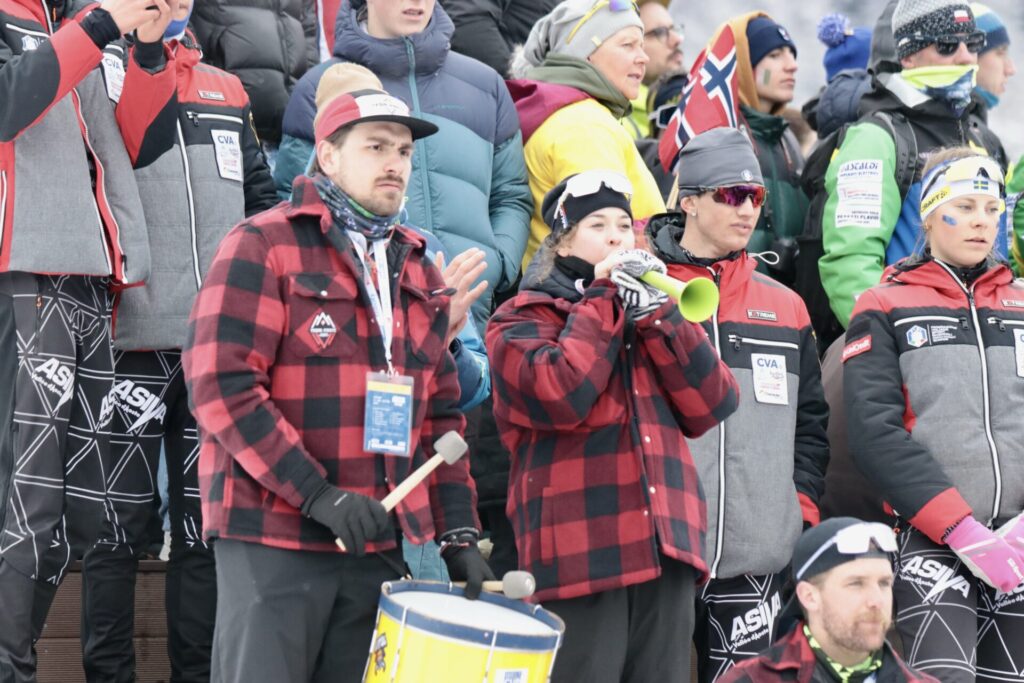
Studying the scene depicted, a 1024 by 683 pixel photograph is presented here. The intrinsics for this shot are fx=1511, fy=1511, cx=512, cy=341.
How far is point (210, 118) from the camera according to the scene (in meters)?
5.21

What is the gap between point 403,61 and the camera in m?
5.50

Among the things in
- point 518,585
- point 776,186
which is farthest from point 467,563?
point 776,186

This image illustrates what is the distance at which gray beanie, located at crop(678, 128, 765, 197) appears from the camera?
504cm

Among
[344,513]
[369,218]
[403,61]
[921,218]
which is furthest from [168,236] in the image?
[921,218]

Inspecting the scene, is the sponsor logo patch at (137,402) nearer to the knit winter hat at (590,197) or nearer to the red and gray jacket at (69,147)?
the red and gray jacket at (69,147)

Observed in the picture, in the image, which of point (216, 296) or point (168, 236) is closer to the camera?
point (216, 296)

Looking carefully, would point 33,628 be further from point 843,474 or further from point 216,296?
point 843,474

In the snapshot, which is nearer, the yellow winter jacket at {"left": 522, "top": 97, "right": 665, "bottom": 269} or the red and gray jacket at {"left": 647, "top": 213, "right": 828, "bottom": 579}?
the red and gray jacket at {"left": 647, "top": 213, "right": 828, "bottom": 579}

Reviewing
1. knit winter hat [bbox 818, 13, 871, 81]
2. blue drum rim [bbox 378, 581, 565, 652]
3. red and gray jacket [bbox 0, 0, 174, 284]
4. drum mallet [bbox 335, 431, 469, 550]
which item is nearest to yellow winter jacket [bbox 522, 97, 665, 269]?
red and gray jacket [bbox 0, 0, 174, 284]

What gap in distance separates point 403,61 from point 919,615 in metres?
2.63

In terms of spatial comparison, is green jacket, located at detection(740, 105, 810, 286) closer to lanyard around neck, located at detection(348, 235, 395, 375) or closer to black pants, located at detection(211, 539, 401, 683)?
lanyard around neck, located at detection(348, 235, 395, 375)

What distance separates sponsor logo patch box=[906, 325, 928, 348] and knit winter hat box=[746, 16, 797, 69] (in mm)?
2155

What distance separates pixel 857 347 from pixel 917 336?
0.65ft

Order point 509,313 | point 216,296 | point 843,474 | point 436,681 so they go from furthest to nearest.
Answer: point 843,474
point 509,313
point 216,296
point 436,681
